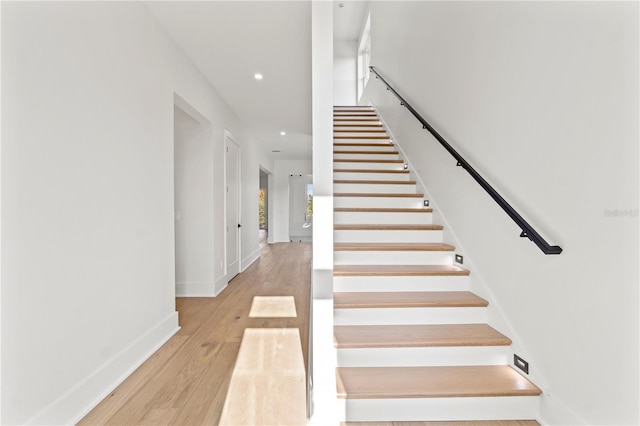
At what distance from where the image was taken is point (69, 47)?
5.68 feet

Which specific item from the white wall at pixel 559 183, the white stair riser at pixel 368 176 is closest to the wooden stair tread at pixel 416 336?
the white wall at pixel 559 183

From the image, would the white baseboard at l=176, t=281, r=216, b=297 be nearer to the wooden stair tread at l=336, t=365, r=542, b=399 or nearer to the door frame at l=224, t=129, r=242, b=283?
the door frame at l=224, t=129, r=242, b=283

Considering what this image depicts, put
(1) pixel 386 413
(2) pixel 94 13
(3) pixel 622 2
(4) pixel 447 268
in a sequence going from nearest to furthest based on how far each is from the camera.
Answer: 1. (3) pixel 622 2
2. (1) pixel 386 413
3. (2) pixel 94 13
4. (4) pixel 447 268

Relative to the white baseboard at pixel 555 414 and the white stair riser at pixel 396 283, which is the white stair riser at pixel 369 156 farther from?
the white baseboard at pixel 555 414

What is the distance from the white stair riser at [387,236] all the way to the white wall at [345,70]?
224 inches

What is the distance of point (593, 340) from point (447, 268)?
119 cm

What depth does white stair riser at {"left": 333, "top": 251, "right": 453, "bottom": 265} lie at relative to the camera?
2.62 metres

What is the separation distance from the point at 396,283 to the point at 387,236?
0.60m

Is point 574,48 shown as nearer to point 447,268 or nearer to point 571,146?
point 571,146

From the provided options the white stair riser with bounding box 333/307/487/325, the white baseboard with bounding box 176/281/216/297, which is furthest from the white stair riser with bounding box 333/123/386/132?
the white stair riser with bounding box 333/307/487/325

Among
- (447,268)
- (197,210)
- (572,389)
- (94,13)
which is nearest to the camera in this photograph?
(572,389)

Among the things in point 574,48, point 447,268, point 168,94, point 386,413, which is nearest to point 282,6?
point 168,94

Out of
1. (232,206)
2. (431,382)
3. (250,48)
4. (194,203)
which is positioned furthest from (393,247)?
(232,206)

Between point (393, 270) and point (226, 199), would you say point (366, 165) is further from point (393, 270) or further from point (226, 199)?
point (226, 199)
